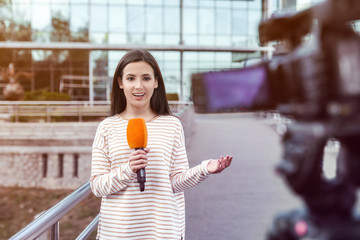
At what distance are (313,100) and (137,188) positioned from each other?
0.96m

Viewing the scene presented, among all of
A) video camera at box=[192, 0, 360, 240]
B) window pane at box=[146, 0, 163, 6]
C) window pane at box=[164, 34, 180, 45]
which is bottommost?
video camera at box=[192, 0, 360, 240]

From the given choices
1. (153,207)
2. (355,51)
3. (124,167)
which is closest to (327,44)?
(355,51)

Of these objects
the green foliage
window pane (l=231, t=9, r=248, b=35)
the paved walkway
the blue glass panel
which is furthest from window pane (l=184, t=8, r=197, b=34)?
window pane (l=231, t=9, r=248, b=35)

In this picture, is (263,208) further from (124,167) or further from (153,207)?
(124,167)

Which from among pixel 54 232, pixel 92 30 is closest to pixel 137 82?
pixel 54 232

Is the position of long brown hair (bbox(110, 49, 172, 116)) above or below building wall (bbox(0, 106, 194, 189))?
above

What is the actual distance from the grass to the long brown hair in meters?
9.36

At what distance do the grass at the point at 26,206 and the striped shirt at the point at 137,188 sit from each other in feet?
30.7

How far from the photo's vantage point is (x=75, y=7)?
1912cm

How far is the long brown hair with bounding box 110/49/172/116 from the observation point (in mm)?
1218

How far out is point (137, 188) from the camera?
3.99ft

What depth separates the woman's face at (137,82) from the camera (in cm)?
117

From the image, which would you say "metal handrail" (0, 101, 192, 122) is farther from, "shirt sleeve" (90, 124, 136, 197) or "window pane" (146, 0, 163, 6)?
"shirt sleeve" (90, 124, 136, 197)

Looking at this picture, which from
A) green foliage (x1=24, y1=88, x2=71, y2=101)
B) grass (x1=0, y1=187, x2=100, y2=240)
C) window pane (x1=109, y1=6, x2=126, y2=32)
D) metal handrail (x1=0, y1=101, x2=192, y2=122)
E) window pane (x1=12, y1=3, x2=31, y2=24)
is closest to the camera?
grass (x1=0, y1=187, x2=100, y2=240)
